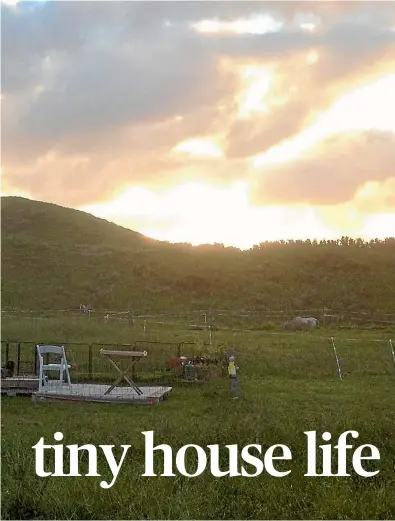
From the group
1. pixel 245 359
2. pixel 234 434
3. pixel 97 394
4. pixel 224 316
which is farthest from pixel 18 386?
pixel 224 316

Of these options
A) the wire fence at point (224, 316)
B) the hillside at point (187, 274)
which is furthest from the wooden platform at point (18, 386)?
the hillside at point (187, 274)

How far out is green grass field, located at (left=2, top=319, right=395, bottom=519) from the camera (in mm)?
6938

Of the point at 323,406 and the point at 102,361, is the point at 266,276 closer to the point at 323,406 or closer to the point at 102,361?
the point at 102,361

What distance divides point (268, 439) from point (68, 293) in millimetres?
38340

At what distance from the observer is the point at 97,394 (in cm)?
1509

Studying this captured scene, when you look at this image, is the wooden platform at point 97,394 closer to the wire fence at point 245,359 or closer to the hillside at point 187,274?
the wire fence at point 245,359

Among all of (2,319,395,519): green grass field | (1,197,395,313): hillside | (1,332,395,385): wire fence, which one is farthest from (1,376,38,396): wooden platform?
(1,197,395,313): hillside

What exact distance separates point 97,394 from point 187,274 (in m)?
34.4

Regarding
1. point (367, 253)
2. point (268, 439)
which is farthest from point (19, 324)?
point (367, 253)

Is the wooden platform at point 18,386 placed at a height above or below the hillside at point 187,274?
below

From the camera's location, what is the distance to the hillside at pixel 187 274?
4291 centimetres

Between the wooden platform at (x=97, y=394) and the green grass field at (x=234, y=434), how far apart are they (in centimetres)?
33

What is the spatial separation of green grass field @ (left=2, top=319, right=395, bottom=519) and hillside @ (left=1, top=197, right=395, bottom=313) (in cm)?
2025

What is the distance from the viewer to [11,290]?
156 feet
